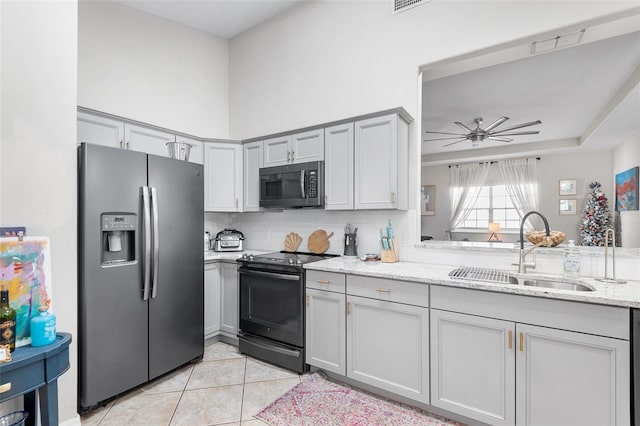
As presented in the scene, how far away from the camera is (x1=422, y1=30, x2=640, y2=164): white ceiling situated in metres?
3.20

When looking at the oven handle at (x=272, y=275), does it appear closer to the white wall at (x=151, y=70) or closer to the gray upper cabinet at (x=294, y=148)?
the gray upper cabinet at (x=294, y=148)

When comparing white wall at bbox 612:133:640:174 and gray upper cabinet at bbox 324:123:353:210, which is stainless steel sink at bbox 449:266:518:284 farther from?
white wall at bbox 612:133:640:174

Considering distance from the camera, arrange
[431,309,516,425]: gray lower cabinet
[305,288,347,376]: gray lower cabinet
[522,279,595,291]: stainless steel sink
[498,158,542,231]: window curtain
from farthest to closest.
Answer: [498,158,542,231]: window curtain, [305,288,347,376]: gray lower cabinet, [522,279,595,291]: stainless steel sink, [431,309,516,425]: gray lower cabinet

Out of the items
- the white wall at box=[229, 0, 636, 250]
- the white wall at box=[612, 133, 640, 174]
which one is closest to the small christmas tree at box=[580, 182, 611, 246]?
the white wall at box=[612, 133, 640, 174]

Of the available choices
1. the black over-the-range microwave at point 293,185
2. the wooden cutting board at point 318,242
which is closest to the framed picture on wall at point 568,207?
the wooden cutting board at point 318,242

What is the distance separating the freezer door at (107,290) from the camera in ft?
6.31

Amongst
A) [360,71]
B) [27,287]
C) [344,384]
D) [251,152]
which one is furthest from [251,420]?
[360,71]

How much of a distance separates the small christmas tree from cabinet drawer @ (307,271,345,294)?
522cm

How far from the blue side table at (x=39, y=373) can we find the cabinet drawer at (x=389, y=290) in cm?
171

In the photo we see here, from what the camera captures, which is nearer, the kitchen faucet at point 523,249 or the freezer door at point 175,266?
the kitchen faucet at point 523,249

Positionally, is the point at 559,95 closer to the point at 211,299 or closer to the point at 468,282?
the point at 468,282

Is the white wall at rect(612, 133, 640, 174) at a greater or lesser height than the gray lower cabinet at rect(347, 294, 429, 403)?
greater

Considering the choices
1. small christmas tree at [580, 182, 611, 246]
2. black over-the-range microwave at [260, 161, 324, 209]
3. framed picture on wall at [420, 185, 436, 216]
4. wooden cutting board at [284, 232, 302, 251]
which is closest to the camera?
black over-the-range microwave at [260, 161, 324, 209]

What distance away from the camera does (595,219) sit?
16.8 ft
